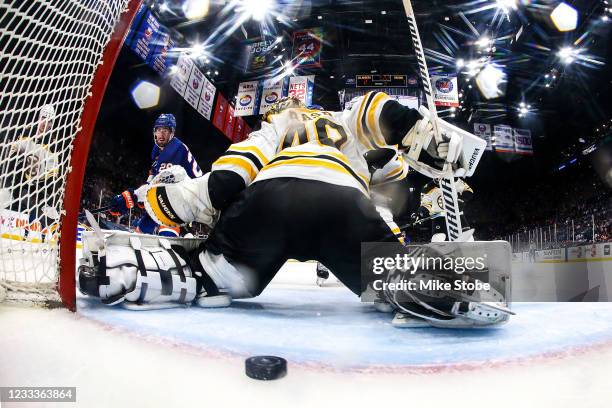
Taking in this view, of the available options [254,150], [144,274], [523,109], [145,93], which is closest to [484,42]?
[523,109]

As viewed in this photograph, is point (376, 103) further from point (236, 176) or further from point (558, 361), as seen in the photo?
point (558, 361)

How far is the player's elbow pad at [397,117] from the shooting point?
110 centimetres

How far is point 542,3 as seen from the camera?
3156mm

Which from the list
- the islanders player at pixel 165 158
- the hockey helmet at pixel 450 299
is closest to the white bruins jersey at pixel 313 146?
the hockey helmet at pixel 450 299

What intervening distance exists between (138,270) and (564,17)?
3.89 metres

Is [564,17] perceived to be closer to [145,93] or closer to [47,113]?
[47,113]

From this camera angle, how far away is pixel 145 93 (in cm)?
473

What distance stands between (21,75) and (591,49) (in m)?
4.13

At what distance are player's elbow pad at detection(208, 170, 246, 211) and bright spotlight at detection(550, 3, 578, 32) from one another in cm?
330

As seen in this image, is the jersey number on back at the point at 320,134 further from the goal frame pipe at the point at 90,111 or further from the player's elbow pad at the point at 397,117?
the goal frame pipe at the point at 90,111

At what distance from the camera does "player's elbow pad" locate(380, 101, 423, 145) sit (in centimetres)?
110

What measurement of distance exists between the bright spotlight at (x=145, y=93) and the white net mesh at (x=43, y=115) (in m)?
4.13

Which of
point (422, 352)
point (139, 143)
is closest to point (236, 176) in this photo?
point (422, 352)

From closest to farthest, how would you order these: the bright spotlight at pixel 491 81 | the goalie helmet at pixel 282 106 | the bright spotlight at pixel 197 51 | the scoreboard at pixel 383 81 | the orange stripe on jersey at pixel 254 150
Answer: the orange stripe on jersey at pixel 254 150 < the goalie helmet at pixel 282 106 < the scoreboard at pixel 383 81 < the bright spotlight at pixel 491 81 < the bright spotlight at pixel 197 51
